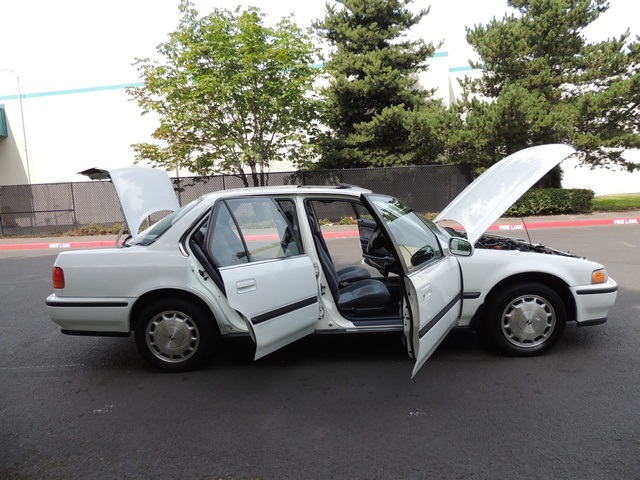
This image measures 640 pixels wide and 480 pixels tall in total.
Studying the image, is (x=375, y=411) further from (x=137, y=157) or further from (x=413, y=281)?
(x=137, y=157)

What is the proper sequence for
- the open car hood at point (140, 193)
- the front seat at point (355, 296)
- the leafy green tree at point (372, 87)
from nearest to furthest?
the front seat at point (355, 296) < the open car hood at point (140, 193) < the leafy green tree at point (372, 87)

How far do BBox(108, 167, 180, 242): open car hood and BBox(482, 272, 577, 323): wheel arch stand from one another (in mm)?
3118

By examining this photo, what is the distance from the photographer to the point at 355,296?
4.32 meters

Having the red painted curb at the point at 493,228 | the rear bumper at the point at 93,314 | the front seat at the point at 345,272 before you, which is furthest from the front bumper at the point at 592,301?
the red painted curb at the point at 493,228

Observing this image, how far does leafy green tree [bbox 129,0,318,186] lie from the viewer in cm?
1539

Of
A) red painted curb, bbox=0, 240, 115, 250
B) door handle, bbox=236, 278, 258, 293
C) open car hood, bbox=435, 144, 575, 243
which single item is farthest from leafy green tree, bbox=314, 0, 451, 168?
door handle, bbox=236, 278, 258, 293

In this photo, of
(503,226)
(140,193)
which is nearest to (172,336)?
(140,193)

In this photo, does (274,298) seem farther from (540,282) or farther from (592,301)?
(592,301)

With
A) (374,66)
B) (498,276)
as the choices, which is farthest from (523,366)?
(374,66)

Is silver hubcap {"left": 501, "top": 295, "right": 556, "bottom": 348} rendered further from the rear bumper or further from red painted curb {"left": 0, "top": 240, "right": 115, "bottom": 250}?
red painted curb {"left": 0, "top": 240, "right": 115, "bottom": 250}

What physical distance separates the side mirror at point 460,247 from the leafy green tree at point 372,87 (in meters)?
14.5

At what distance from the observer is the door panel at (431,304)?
3205 millimetres

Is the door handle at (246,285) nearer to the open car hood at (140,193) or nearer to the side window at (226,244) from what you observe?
the side window at (226,244)

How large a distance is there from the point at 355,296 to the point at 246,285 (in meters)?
1.15
